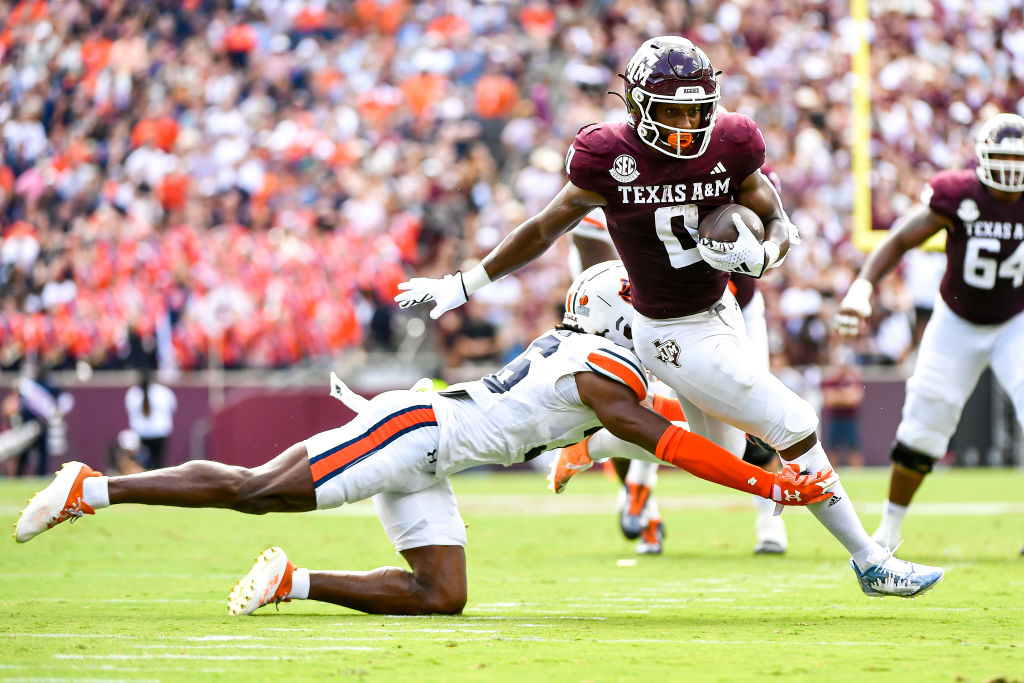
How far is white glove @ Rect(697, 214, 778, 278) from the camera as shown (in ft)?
17.3

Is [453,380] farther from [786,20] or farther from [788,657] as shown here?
[788,657]

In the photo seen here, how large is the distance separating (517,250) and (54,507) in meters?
2.09

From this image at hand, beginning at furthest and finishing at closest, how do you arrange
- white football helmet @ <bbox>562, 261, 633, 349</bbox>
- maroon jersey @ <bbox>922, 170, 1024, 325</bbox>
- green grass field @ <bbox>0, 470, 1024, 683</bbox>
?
1. maroon jersey @ <bbox>922, 170, 1024, 325</bbox>
2. white football helmet @ <bbox>562, 261, 633, 349</bbox>
3. green grass field @ <bbox>0, 470, 1024, 683</bbox>

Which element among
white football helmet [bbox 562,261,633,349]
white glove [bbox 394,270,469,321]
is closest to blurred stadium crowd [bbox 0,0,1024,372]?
white football helmet [bbox 562,261,633,349]

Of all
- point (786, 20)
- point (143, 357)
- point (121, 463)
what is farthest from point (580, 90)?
point (121, 463)

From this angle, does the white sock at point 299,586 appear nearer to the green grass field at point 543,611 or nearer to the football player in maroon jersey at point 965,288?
the green grass field at point 543,611

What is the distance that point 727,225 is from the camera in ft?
17.7

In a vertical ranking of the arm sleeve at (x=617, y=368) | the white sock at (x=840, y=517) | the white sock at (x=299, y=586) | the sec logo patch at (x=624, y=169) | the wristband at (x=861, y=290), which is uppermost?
the sec logo patch at (x=624, y=169)

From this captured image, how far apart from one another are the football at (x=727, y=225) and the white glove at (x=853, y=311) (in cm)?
138

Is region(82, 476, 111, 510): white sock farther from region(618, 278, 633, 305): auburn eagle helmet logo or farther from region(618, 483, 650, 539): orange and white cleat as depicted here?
region(618, 483, 650, 539): orange and white cleat

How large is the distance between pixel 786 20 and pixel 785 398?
1427 cm

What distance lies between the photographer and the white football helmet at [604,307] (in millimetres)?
6297

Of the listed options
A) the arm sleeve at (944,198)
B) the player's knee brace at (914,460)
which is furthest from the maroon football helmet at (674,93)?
the player's knee brace at (914,460)

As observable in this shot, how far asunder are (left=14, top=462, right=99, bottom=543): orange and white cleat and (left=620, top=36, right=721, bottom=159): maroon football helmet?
255 cm
